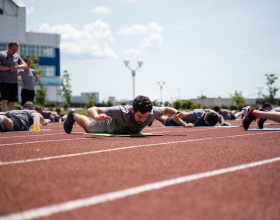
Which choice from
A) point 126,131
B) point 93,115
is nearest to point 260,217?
point 93,115

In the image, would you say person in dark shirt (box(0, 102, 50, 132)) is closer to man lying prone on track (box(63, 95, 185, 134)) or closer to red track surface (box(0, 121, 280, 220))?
man lying prone on track (box(63, 95, 185, 134))

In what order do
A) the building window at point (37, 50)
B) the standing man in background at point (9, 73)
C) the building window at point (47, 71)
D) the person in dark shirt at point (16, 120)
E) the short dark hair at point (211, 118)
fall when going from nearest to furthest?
the person in dark shirt at point (16, 120), the standing man in background at point (9, 73), the short dark hair at point (211, 118), the building window at point (37, 50), the building window at point (47, 71)

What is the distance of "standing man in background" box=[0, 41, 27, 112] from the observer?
1038 centimetres

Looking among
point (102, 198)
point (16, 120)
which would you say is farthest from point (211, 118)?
point (102, 198)

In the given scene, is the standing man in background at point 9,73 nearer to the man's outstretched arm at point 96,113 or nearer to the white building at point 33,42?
the man's outstretched arm at point 96,113

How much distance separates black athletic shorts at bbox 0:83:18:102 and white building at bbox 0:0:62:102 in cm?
5851

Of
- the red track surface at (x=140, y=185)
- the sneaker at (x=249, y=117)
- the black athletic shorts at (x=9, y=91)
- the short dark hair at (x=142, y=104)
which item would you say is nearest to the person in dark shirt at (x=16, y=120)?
the black athletic shorts at (x=9, y=91)

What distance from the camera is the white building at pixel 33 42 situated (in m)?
64.0

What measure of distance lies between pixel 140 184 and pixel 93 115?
4.00 m

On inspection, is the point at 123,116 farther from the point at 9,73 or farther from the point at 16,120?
the point at 9,73

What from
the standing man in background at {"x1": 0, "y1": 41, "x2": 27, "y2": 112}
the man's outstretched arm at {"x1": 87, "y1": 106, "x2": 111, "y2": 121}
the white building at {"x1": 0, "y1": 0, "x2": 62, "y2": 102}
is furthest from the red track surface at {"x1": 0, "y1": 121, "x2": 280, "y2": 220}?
the white building at {"x1": 0, "y1": 0, "x2": 62, "y2": 102}

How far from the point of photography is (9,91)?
10617mm

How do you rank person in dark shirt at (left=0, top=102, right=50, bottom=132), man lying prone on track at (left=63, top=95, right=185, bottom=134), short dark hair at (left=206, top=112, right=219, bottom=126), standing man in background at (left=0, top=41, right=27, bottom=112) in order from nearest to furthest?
man lying prone on track at (left=63, top=95, right=185, bottom=134) < person in dark shirt at (left=0, top=102, right=50, bottom=132) < standing man in background at (left=0, top=41, right=27, bottom=112) < short dark hair at (left=206, top=112, right=219, bottom=126)

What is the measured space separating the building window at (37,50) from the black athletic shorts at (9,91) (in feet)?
199
